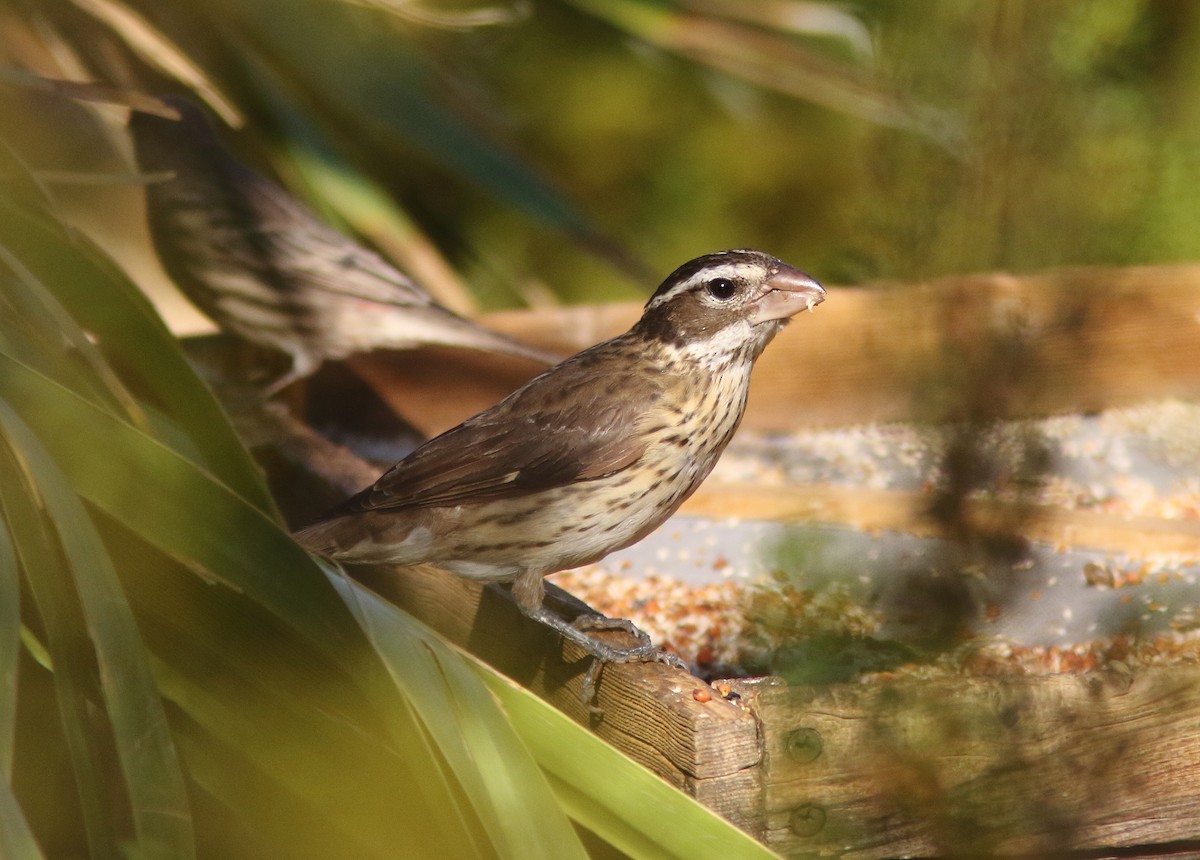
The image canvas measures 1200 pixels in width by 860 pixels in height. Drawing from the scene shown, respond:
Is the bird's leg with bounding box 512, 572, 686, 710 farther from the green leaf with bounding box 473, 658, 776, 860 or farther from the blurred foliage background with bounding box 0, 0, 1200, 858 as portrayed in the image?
the green leaf with bounding box 473, 658, 776, 860

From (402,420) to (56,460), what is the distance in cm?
243

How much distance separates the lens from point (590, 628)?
2395 millimetres

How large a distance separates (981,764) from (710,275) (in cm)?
156

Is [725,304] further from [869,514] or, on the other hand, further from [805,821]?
[805,821]

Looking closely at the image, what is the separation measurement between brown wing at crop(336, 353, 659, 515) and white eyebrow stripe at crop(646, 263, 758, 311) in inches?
7.0

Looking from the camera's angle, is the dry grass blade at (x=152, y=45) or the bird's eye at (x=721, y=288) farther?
the dry grass blade at (x=152, y=45)

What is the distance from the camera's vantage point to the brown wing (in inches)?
99.8

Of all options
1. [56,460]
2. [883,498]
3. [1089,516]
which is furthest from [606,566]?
[56,460]

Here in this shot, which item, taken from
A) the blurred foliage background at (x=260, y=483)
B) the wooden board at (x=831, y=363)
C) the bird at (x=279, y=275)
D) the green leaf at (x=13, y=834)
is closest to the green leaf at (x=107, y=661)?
the blurred foliage background at (x=260, y=483)

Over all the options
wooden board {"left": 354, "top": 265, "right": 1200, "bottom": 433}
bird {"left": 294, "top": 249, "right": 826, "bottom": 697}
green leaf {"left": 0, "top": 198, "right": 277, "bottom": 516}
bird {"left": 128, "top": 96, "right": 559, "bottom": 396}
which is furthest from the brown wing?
bird {"left": 128, "top": 96, "right": 559, "bottom": 396}

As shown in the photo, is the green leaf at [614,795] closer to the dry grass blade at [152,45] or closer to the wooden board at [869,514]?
the wooden board at [869,514]

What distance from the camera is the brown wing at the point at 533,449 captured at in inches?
99.8

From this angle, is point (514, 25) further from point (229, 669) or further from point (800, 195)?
point (229, 669)

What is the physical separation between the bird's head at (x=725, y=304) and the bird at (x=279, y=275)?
1.54 m
